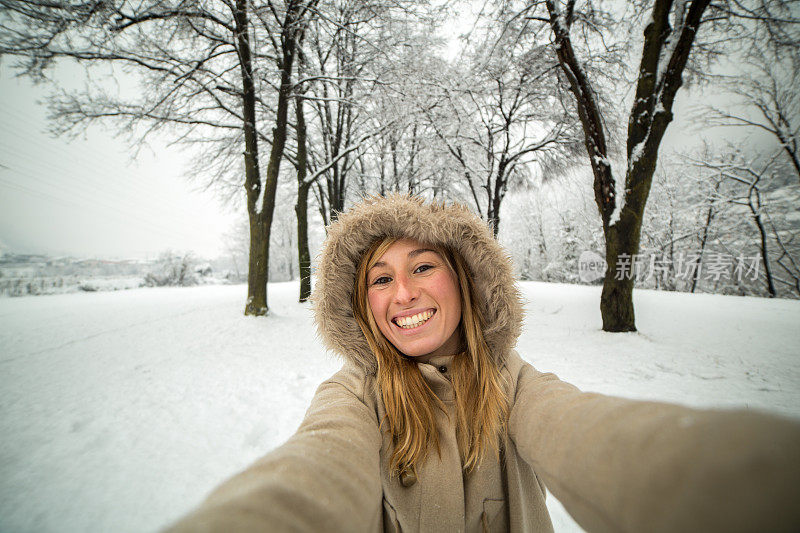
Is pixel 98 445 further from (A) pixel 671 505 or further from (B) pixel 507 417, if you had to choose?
(A) pixel 671 505

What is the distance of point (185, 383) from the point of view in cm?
319

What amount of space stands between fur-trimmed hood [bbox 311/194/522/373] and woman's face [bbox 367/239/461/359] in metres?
0.12

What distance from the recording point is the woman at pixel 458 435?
502mm

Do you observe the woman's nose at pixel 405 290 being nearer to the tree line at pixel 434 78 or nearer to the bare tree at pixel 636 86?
the tree line at pixel 434 78

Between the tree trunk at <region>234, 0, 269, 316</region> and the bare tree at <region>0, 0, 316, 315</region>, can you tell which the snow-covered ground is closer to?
the tree trunk at <region>234, 0, 269, 316</region>

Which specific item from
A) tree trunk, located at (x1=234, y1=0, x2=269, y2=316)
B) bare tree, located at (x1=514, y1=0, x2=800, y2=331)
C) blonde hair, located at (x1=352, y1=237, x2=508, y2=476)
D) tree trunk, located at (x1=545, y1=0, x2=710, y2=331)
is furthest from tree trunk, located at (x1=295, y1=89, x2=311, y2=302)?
blonde hair, located at (x1=352, y1=237, x2=508, y2=476)

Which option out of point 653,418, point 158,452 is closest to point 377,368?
point 653,418

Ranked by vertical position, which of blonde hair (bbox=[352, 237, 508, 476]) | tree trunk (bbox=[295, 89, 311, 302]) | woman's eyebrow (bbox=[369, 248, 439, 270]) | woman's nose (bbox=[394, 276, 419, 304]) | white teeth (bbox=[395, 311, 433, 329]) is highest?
tree trunk (bbox=[295, 89, 311, 302])

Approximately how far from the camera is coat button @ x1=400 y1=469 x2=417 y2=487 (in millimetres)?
1060

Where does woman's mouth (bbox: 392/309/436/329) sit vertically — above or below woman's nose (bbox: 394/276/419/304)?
below

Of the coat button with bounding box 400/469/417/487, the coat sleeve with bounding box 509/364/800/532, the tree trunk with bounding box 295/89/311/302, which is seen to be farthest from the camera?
the tree trunk with bounding box 295/89/311/302

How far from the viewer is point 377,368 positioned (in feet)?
4.49

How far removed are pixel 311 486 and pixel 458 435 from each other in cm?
68

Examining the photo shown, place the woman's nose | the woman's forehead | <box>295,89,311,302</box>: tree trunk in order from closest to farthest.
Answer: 1. the woman's nose
2. the woman's forehead
3. <box>295,89,311,302</box>: tree trunk
